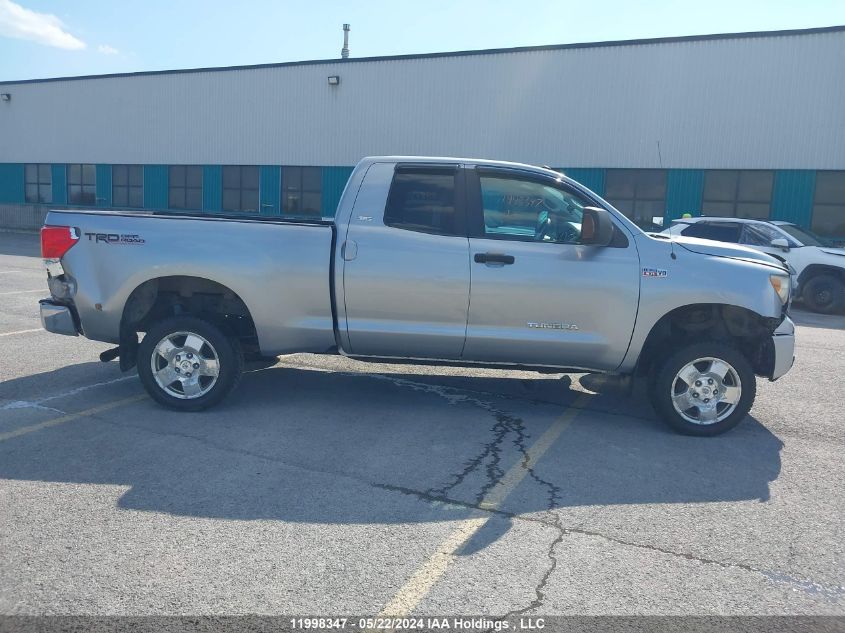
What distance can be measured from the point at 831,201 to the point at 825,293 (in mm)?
8564

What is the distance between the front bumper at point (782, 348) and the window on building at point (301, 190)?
921 inches

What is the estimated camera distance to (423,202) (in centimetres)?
568

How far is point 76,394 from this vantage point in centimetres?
620

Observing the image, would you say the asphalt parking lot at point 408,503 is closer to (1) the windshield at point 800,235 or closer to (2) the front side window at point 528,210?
(2) the front side window at point 528,210

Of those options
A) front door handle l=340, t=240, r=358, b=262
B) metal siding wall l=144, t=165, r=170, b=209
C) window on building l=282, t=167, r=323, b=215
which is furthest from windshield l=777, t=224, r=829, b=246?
metal siding wall l=144, t=165, r=170, b=209

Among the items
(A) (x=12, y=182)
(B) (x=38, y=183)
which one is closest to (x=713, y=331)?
(B) (x=38, y=183)

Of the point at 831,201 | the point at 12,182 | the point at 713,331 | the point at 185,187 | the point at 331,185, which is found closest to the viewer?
the point at 713,331

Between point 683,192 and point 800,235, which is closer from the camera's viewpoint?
point 800,235

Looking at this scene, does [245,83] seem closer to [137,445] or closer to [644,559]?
[137,445]

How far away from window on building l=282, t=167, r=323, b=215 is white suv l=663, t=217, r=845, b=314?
16.7 meters

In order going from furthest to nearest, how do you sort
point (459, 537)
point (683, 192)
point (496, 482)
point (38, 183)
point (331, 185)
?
point (38, 183), point (331, 185), point (683, 192), point (496, 482), point (459, 537)

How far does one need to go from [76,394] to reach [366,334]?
106 inches

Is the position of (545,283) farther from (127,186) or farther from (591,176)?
(127,186)

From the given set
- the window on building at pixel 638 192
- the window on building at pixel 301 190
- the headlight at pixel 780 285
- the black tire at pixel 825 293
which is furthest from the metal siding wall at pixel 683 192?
the headlight at pixel 780 285
